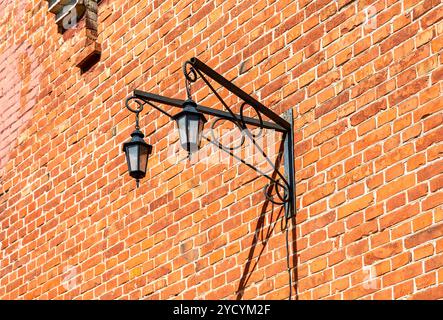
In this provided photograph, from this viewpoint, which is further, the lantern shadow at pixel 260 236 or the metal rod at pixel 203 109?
the lantern shadow at pixel 260 236

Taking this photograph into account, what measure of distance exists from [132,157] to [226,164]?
85cm

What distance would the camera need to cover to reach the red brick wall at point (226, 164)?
6.54 meters

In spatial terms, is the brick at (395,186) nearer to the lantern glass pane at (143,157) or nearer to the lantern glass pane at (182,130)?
the lantern glass pane at (182,130)

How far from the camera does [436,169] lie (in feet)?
20.7

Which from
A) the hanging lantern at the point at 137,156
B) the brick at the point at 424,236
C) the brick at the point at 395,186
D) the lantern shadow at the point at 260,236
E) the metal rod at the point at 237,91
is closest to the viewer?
the brick at the point at 424,236

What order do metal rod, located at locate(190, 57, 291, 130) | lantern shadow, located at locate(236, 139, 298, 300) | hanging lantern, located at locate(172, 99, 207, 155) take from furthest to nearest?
1. lantern shadow, located at locate(236, 139, 298, 300)
2. metal rod, located at locate(190, 57, 291, 130)
3. hanging lantern, located at locate(172, 99, 207, 155)

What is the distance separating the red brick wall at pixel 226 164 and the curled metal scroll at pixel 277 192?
0.28ft

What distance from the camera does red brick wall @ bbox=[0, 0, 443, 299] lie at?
6.54 meters

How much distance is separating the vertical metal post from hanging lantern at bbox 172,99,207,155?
2.29 feet

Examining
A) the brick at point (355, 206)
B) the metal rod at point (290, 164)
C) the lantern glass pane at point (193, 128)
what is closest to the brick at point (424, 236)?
the brick at point (355, 206)

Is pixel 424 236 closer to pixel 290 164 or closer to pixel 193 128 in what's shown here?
pixel 290 164

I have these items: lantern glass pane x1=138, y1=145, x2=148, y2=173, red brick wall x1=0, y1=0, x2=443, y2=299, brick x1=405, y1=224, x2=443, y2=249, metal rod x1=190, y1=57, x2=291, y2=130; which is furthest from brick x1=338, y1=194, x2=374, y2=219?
lantern glass pane x1=138, y1=145, x2=148, y2=173

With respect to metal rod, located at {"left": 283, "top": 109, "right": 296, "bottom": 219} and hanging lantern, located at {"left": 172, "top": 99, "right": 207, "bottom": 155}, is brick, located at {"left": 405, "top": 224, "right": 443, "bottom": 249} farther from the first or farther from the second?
hanging lantern, located at {"left": 172, "top": 99, "right": 207, "bottom": 155}

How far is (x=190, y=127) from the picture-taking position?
689 centimetres
